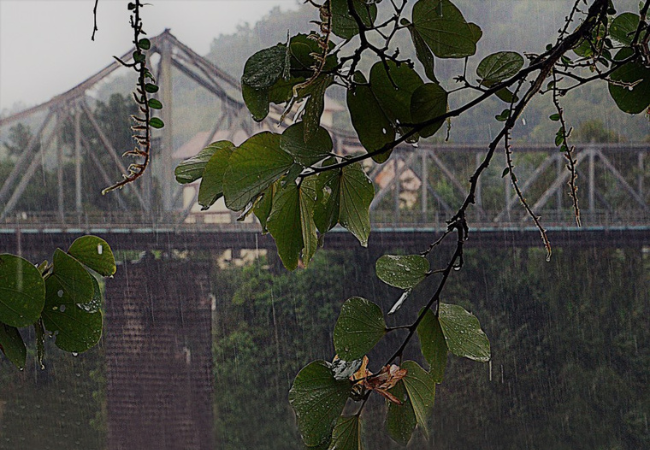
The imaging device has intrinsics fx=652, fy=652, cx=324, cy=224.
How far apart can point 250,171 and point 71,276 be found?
6 cm

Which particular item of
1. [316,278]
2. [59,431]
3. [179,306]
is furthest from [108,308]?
[316,278]

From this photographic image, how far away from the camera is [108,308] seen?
6340 millimetres

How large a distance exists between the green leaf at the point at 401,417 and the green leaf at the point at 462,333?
0.02 meters

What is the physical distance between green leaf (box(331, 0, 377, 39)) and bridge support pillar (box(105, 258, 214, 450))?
21.4 feet

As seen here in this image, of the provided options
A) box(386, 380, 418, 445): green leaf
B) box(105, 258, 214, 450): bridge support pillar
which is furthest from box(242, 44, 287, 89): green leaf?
box(105, 258, 214, 450): bridge support pillar

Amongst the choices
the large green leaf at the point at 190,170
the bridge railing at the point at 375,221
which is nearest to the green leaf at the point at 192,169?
the large green leaf at the point at 190,170

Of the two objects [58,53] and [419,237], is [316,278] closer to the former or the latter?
[419,237]

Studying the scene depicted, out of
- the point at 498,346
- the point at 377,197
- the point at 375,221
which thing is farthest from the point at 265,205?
the point at 498,346

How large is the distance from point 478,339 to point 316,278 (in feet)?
23.9

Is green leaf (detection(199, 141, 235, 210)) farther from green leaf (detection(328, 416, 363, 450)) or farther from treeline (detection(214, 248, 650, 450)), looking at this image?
treeline (detection(214, 248, 650, 450))

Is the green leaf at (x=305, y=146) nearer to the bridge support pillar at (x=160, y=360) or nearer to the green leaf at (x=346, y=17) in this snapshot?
the green leaf at (x=346, y=17)

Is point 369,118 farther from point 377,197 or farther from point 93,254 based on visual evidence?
point 377,197

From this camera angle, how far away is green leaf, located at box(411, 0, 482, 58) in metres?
0.19

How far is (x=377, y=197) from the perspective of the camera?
7.56 metres
